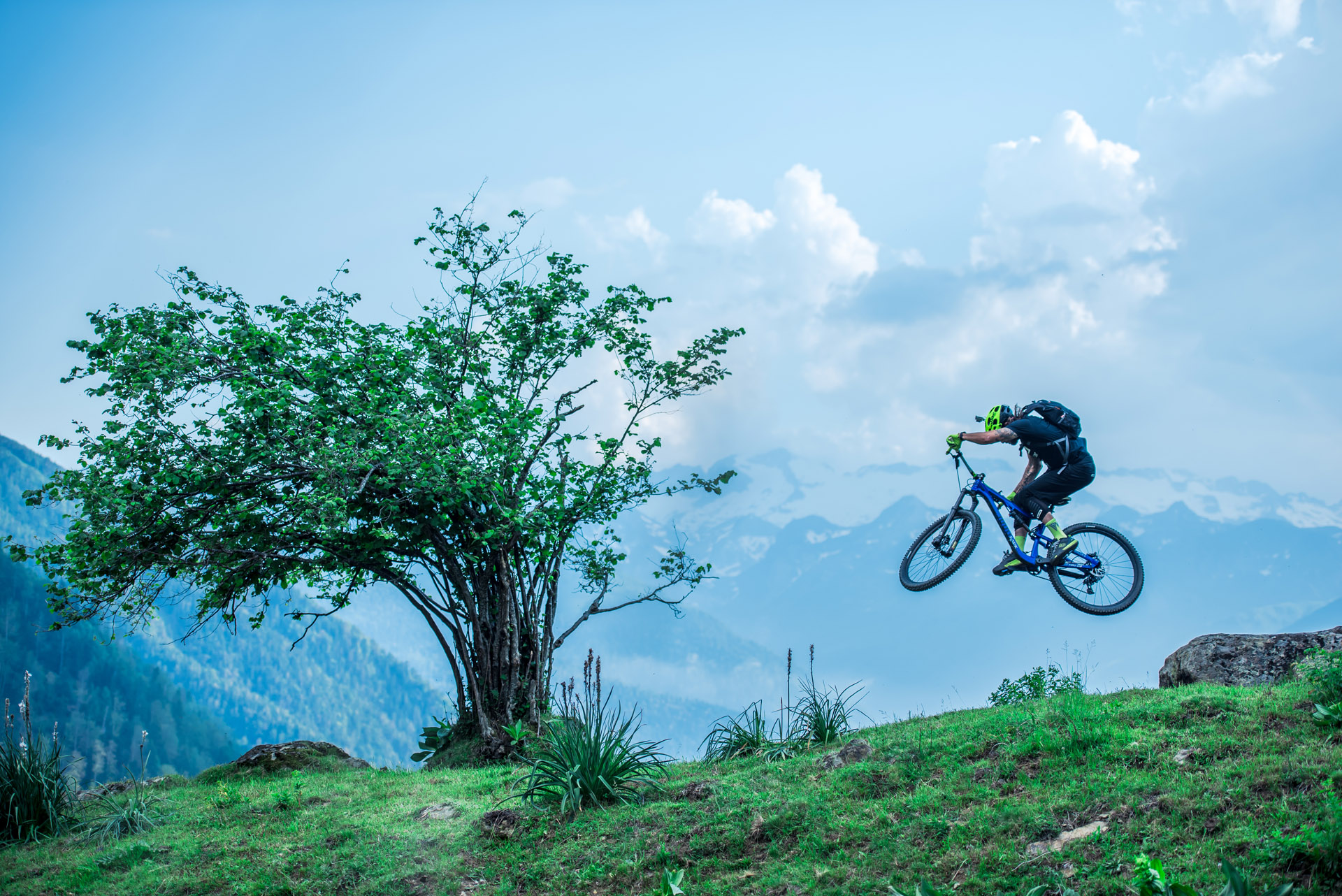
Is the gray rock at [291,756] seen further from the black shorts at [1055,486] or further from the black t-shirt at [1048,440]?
the black t-shirt at [1048,440]

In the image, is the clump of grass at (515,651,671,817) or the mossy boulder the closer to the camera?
the clump of grass at (515,651,671,817)

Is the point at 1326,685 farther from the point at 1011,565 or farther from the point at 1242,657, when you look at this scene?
the point at 1011,565

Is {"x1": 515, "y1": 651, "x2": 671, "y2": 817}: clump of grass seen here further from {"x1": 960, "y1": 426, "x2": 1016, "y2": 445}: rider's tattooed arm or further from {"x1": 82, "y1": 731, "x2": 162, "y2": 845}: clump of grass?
{"x1": 960, "y1": 426, "x2": 1016, "y2": 445}: rider's tattooed arm

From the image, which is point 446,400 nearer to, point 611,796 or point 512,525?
point 512,525

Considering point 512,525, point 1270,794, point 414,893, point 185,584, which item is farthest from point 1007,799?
point 185,584

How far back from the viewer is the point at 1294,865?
15.7 ft

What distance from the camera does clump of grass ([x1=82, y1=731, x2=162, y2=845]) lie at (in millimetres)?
8781

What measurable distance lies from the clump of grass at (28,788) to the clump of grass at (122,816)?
12.8 inches

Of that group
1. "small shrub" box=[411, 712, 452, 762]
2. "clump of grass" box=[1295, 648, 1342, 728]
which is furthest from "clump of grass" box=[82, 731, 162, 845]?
"clump of grass" box=[1295, 648, 1342, 728]

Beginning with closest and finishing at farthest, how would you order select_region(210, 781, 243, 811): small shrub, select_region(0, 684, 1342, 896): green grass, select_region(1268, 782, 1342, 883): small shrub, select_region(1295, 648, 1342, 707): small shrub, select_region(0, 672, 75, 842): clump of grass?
select_region(1268, 782, 1342, 883): small shrub < select_region(0, 684, 1342, 896): green grass < select_region(1295, 648, 1342, 707): small shrub < select_region(0, 672, 75, 842): clump of grass < select_region(210, 781, 243, 811): small shrub

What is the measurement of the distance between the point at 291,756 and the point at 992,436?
994cm

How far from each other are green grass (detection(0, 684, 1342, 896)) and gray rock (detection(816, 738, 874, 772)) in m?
0.18

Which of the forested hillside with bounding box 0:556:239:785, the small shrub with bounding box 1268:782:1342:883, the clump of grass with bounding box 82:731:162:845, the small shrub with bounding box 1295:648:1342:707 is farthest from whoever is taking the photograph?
the forested hillside with bounding box 0:556:239:785

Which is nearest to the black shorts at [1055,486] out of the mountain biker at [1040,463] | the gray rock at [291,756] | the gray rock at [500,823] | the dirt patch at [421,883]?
the mountain biker at [1040,463]
